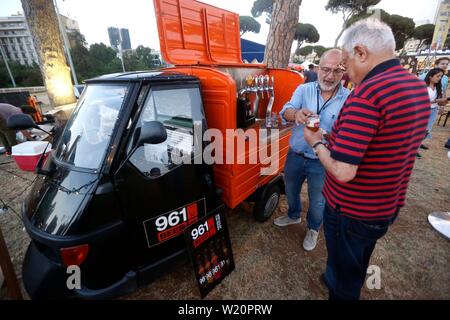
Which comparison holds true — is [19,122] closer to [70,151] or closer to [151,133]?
[70,151]

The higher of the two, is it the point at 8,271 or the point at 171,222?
the point at 171,222

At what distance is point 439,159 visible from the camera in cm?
521

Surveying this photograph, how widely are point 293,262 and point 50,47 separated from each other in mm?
7277

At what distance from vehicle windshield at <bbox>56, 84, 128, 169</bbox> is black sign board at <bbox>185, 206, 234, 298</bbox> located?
37.4 inches

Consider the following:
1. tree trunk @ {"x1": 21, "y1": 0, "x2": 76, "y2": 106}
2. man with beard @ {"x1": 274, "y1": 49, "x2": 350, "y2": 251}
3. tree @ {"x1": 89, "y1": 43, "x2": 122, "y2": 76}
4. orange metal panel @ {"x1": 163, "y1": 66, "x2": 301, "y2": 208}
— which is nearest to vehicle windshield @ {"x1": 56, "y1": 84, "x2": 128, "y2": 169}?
orange metal panel @ {"x1": 163, "y1": 66, "x2": 301, "y2": 208}

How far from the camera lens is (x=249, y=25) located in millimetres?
32219

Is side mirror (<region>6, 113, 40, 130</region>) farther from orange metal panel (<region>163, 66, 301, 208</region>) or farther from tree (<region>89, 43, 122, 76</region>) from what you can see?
tree (<region>89, 43, 122, 76</region>)

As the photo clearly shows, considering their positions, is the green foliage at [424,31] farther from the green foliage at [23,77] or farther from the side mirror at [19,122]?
the green foliage at [23,77]

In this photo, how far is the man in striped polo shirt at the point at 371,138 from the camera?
1.05 metres

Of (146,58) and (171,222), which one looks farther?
(146,58)

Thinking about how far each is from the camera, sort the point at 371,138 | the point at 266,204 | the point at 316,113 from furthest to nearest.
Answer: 1. the point at 266,204
2. the point at 316,113
3. the point at 371,138

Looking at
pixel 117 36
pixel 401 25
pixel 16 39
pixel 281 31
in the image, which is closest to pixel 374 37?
pixel 281 31
